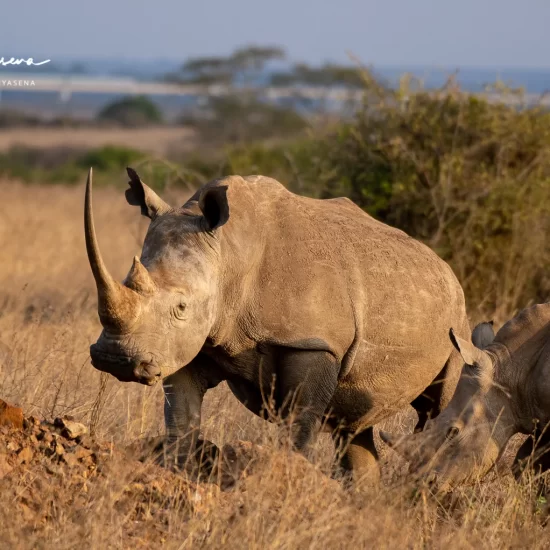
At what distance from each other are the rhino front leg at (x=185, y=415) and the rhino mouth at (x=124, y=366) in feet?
1.94

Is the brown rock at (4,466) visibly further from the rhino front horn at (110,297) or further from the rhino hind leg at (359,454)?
the rhino hind leg at (359,454)

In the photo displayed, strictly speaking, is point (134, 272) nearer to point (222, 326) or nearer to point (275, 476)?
point (222, 326)

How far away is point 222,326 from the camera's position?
622 centimetres

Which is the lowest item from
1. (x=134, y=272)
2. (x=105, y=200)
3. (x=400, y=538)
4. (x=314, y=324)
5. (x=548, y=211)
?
(x=105, y=200)

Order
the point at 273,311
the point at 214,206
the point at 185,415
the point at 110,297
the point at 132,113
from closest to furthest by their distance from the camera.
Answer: the point at 110,297 < the point at 214,206 < the point at 273,311 < the point at 185,415 < the point at 132,113

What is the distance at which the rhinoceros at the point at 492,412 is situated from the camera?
6.41m

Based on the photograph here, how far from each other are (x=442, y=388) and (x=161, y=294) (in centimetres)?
211

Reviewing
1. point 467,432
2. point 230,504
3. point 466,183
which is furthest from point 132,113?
point 230,504

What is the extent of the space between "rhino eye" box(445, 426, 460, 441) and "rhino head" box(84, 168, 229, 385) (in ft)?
4.44

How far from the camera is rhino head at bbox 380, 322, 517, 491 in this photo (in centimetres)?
637

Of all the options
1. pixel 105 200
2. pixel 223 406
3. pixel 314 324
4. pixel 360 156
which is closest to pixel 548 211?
pixel 360 156

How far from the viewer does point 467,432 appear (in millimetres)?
6527

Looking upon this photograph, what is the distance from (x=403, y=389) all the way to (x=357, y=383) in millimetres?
341

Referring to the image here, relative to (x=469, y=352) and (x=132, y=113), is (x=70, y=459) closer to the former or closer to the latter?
(x=469, y=352)
